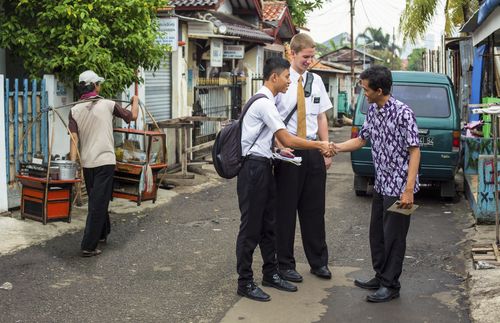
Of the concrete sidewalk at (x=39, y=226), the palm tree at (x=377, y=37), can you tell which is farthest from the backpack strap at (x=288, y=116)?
the palm tree at (x=377, y=37)

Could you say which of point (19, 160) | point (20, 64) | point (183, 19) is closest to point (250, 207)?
point (19, 160)

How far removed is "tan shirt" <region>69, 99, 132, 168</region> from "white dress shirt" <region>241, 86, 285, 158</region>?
208cm

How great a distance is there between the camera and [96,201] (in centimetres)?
738

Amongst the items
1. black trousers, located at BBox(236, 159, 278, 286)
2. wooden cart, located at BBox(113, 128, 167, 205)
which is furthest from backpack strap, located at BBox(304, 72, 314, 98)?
wooden cart, located at BBox(113, 128, 167, 205)

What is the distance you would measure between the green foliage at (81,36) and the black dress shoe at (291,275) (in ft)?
14.9

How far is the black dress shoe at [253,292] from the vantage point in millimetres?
5922

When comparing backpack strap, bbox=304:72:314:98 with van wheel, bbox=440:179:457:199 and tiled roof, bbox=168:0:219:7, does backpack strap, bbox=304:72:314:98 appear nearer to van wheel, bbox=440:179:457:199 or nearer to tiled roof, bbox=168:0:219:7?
van wheel, bbox=440:179:457:199

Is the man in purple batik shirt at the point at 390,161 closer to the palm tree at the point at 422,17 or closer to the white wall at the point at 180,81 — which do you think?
the white wall at the point at 180,81

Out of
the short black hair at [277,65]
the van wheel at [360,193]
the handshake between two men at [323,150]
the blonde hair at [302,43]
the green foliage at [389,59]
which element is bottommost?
the van wheel at [360,193]

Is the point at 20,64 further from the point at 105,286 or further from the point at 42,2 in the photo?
the point at 105,286

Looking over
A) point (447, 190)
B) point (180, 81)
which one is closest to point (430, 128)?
point (447, 190)

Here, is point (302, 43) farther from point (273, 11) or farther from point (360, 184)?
point (273, 11)

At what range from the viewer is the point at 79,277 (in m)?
6.66

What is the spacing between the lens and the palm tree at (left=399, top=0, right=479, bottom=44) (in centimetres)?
2145
